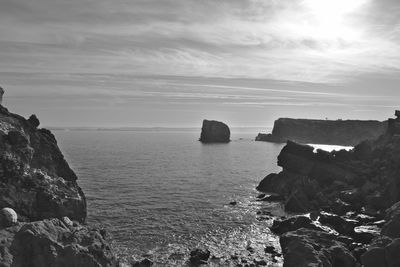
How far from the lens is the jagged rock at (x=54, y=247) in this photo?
2648cm

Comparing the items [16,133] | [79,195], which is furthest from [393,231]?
[16,133]

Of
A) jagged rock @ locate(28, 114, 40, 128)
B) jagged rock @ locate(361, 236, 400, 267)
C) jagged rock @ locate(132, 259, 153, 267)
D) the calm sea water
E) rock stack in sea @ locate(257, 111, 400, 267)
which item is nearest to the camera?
jagged rock @ locate(361, 236, 400, 267)

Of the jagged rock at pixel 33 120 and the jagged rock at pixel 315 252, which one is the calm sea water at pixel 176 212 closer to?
the jagged rock at pixel 315 252

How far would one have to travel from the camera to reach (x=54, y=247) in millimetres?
27344

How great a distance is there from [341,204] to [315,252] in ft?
107

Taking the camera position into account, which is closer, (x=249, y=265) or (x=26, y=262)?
(x=26, y=262)

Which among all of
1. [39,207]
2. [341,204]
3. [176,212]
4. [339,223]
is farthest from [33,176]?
[341,204]

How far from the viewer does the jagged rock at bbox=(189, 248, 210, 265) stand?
4131cm

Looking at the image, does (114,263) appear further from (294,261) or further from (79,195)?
(79,195)

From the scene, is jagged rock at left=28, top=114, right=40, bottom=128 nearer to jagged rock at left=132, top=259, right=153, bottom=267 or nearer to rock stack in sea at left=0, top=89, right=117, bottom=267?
rock stack in sea at left=0, top=89, right=117, bottom=267

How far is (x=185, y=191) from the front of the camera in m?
81.6

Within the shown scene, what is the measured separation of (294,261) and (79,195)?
31.4 m

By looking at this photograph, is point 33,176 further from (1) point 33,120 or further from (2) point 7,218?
(2) point 7,218

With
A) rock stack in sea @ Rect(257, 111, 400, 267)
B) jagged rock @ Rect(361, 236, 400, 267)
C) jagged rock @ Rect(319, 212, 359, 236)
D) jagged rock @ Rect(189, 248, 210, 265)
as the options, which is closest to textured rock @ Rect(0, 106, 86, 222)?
jagged rock @ Rect(189, 248, 210, 265)
